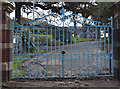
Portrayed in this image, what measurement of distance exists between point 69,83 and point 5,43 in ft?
7.81

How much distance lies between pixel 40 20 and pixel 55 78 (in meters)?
2.13

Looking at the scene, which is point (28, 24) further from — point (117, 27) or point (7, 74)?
point (117, 27)

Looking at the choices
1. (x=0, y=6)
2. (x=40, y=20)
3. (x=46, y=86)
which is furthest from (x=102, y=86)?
(x=0, y=6)

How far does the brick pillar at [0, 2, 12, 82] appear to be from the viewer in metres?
5.25

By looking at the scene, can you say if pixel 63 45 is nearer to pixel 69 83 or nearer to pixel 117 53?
pixel 69 83

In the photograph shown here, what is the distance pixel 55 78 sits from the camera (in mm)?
5906

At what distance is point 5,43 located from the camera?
17.4 feet

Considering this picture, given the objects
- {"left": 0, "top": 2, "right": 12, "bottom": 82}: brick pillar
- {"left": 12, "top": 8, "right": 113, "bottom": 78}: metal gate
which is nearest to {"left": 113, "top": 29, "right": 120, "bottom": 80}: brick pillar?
{"left": 12, "top": 8, "right": 113, "bottom": 78}: metal gate

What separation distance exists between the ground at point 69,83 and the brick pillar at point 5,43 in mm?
381

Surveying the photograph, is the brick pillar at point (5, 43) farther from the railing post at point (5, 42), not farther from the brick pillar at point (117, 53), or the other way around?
the brick pillar at point (117, 53)

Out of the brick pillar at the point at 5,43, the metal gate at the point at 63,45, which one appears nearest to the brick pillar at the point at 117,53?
the metal gate at the point at 63,45

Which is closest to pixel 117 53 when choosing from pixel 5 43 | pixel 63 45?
pixel 63 45

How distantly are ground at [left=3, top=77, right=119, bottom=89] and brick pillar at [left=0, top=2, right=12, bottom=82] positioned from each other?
0.38m

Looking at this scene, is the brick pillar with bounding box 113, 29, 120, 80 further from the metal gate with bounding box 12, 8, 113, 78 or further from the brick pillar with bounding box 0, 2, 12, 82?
the brick pillar with bounding box 0, 2, 12, 82
